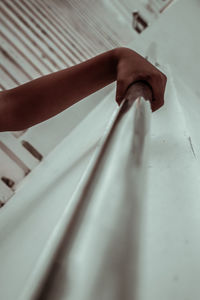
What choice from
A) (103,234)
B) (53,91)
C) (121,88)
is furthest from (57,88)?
(103,234)

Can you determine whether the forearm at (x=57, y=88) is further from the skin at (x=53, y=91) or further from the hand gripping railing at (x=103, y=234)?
the hand gripping railing at (x=103, y=234)

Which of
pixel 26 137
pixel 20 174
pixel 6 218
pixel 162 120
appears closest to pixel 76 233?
pixel 6 218

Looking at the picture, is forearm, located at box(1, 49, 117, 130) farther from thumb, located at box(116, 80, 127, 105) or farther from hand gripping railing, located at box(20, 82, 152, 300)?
hand gripping railing, located at box(20, 82, 152, 300)

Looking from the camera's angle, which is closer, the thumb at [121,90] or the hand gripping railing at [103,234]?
the hand gripping railing at [103,234]

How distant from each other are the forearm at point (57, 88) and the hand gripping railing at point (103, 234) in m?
0.39

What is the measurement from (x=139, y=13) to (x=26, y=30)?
1.74 m

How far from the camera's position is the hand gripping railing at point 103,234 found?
0.22 m

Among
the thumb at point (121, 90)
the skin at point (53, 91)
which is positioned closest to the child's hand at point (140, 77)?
the thumb at point (121, 90)

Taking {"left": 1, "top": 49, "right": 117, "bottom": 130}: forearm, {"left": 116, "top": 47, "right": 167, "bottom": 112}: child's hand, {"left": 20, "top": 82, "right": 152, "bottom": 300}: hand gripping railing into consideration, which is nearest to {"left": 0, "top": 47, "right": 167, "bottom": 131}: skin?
{"left": 1, "top": 49, "right": 117, "bottom": 130}: forearm

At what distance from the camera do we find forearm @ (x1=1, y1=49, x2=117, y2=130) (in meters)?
0.72

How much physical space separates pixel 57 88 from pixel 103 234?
530 mm

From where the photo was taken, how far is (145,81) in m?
0.54

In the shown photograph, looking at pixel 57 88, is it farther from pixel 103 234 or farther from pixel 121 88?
pixel 103 234

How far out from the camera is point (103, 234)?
0.83 ft
